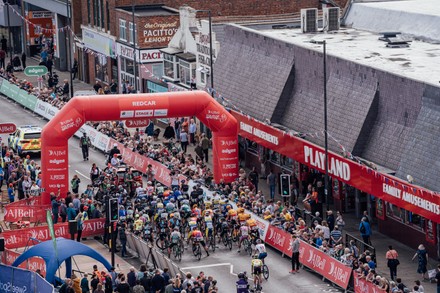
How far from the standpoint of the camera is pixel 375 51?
64.7 meters

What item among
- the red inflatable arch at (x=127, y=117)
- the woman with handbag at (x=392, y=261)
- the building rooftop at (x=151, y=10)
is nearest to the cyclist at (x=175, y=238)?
the woman with handbag at (x=392, y=261)

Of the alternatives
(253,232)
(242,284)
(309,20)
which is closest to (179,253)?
(253,232)

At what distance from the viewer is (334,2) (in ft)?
295

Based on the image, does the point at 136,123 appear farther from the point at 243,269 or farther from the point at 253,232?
the point at 243,269

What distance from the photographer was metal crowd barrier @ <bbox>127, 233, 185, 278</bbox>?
48.7 meters

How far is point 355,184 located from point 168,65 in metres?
28.1

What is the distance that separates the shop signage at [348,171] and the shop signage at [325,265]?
4.12 m

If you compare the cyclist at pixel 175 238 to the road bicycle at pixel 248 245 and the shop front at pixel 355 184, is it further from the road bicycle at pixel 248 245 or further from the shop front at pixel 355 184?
the shop front at pixel 355 184

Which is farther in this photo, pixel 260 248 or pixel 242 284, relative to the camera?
pixel 260 248

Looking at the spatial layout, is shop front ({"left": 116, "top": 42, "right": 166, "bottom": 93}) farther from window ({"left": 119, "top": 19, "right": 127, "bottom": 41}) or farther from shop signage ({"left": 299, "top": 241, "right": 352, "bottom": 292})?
shop signage ({"left": 299, "top": 241, "right": 352, "bottom": 292})

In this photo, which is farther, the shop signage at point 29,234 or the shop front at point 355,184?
the shop signage at point 29,234

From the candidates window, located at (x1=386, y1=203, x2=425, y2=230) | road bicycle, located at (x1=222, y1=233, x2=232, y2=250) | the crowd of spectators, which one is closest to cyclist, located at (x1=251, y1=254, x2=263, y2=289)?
the crowd of spectators

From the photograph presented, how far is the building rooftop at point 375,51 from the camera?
58.0m

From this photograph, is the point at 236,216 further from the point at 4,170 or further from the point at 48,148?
the point at 4,170
